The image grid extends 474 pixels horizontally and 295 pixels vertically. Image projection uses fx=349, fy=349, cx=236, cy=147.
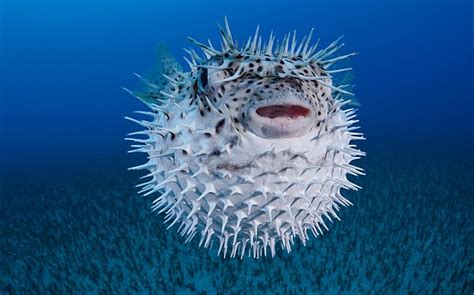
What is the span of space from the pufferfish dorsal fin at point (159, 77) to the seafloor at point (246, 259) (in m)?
2.79

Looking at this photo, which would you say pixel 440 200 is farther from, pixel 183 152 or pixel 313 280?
pixel 183 152

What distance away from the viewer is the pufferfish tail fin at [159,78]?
1768 mm

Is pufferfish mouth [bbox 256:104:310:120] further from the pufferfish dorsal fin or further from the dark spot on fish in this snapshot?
the pufferfish dorsal fin

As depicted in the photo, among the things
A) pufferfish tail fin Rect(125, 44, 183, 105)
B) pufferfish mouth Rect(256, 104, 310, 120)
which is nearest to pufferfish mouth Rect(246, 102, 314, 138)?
pufferfish mouth Rect(256, 104, 310, 120)

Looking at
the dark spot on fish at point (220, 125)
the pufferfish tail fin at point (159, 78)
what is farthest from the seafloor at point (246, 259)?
the dark spot on fish at point (220, 125)

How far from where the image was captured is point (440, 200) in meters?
7.09

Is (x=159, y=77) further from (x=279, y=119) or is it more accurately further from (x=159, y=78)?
(x=279, y=119)

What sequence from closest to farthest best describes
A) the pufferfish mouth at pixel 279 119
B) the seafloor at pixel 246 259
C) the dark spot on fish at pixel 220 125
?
the pufferfish mouth at pixel 279 119 → the dark spot on fish at pixel 220 125 → the seafloor at pixel 246 259

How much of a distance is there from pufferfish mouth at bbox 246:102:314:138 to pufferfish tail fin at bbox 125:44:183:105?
694 millimetres

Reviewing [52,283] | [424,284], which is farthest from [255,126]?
[52,283]

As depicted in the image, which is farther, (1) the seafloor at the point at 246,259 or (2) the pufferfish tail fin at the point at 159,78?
(1) the seafloor at the point at 246,259

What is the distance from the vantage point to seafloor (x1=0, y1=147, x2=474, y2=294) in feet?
13.3

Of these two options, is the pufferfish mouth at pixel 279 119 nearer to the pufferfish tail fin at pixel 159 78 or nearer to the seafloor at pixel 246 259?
the pufferfish tail fin at pixel 159 78

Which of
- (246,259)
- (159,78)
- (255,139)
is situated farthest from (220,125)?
(246,259)
